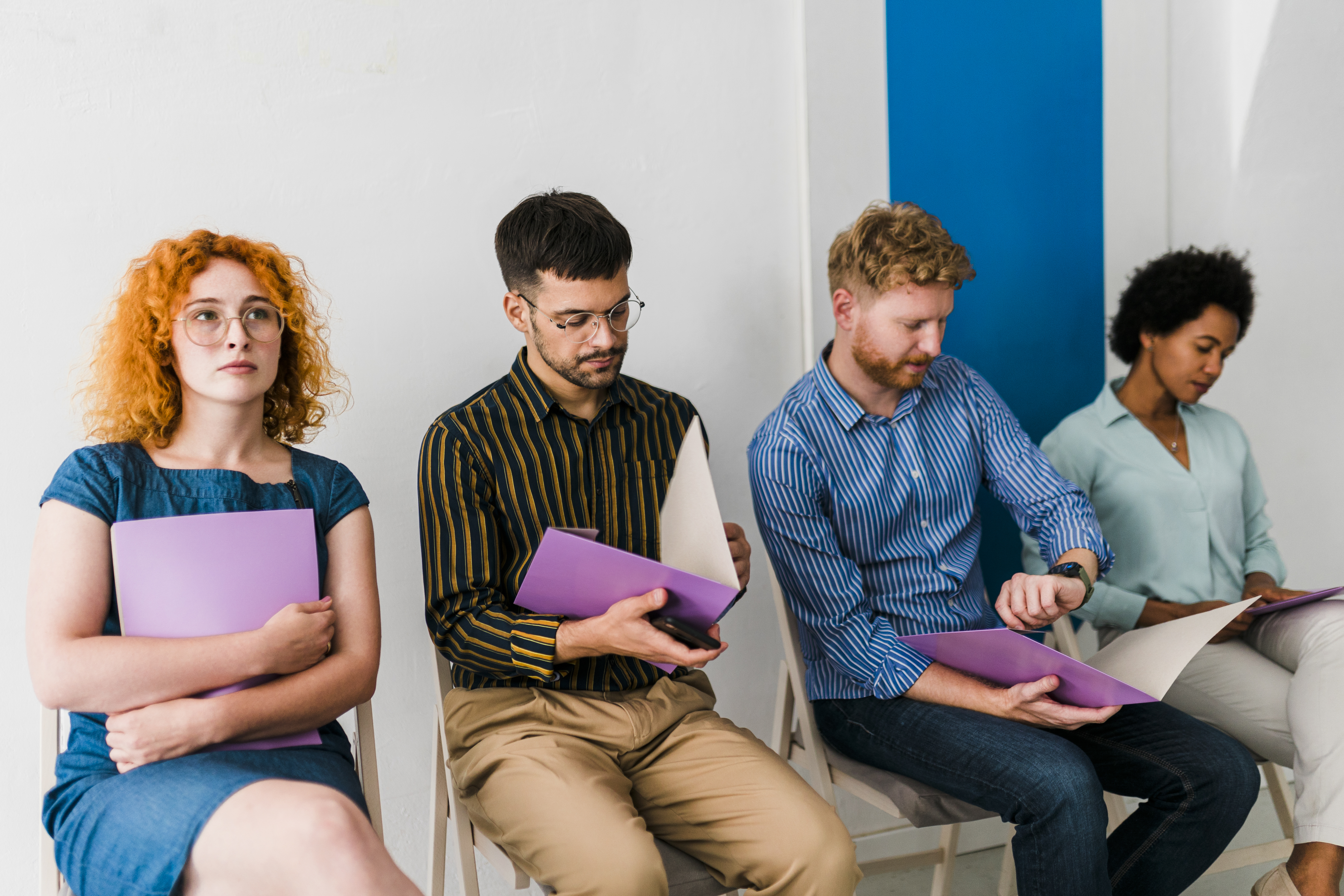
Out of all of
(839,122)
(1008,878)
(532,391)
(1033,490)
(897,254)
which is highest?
(839,122)

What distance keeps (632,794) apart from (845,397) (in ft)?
2.94

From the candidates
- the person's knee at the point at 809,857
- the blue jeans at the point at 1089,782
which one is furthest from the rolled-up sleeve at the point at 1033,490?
the person's knee at the point at 809,857

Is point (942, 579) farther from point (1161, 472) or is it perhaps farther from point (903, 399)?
point (1161, 472)

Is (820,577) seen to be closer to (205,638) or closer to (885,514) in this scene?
(885,514)

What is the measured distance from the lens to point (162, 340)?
1559 mm

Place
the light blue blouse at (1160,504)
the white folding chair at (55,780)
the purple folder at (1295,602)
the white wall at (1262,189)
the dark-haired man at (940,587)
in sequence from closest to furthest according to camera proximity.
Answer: the white folding chair at (55,780) → the dark-haired man at (940,587) → the purple folder at (1295,602) → the light blue blouse at (1160,504) → the white wall at (1262,189)

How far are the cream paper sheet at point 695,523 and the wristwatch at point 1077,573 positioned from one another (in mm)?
751

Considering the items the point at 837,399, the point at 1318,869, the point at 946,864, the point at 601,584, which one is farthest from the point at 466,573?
the point at 1318,869

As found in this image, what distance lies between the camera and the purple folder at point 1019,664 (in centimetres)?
154

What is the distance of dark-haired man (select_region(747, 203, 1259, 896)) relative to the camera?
65.6 inches

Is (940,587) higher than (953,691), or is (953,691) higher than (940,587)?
(940,587)

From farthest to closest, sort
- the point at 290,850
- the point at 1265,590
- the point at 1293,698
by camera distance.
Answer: the point at 1265,590, the point at 1293,698, the point at 290,850

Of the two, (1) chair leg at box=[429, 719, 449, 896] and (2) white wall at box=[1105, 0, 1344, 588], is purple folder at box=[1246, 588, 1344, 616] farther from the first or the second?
(1) chair leg at box=[429, 719, 449, 896]

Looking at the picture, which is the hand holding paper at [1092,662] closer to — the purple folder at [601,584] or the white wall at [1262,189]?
the purple folder at [601,584]
